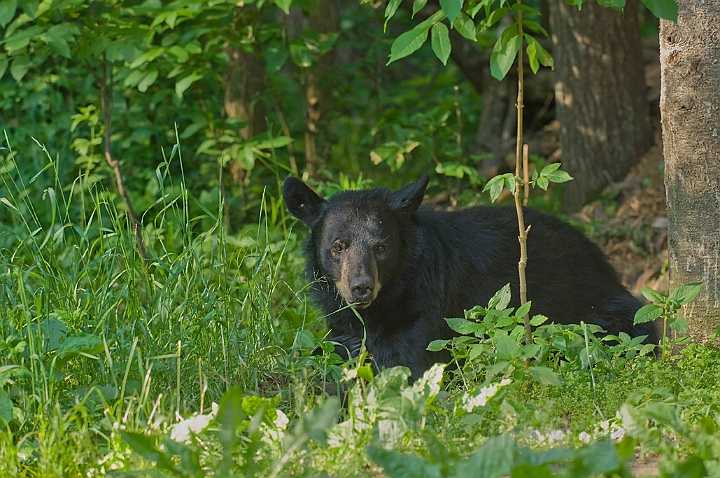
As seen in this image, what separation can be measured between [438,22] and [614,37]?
436 cm

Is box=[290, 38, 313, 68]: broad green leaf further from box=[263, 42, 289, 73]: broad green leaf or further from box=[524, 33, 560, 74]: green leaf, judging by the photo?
box=[524, 33, 560, 74]: green leaf

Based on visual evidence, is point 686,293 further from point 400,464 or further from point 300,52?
point 300,52

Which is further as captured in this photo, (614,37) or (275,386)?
(614,37)

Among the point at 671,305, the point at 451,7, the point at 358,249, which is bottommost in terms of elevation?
the point at 358,249

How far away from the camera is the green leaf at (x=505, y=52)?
146 inches

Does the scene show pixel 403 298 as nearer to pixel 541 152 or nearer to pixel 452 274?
pixel 452 274

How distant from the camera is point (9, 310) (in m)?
3.90

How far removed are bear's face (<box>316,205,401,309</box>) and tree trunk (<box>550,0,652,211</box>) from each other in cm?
338

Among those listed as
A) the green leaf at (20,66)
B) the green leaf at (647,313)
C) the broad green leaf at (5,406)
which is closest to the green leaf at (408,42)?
the green leaf at (647,313)

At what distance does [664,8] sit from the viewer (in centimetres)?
325

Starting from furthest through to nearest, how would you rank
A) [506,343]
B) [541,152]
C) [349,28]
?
[349,28]
[541,152]
[506,343]

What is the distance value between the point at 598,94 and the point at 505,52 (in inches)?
164

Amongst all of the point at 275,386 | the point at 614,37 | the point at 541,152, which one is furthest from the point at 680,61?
the point at 541,152

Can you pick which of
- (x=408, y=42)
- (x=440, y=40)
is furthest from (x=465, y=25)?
(x=408, y=42)
